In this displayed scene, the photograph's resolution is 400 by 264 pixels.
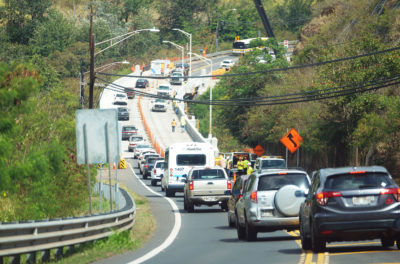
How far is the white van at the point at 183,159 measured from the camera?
40.2 m

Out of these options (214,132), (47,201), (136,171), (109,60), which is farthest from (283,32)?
(47,201)

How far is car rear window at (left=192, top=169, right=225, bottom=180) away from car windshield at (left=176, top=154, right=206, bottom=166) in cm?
778

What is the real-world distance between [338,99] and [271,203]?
25022 millimetres

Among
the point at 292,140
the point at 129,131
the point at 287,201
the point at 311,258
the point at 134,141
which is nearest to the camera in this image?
the point at 311,258

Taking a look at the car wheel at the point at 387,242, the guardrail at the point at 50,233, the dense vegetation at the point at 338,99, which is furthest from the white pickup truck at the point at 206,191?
the car wheel at the point at 387,242

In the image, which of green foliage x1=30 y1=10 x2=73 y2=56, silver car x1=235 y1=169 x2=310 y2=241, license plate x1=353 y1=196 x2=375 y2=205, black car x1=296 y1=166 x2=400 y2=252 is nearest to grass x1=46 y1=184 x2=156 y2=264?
silver car x1=235 y1=169 x2=310 y2=241

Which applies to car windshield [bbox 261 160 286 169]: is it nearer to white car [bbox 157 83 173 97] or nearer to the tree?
white car [bbox 157 83 173 97]

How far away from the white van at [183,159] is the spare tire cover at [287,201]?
68.0ft

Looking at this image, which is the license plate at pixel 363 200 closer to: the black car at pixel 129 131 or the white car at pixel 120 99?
the black car at pixel 129 131

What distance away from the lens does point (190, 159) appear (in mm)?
40469

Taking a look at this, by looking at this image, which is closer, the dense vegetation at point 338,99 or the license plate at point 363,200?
the license plate at point 363,200

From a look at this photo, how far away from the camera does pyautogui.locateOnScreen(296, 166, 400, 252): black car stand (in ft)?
51.6

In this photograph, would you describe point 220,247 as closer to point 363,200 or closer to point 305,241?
point 305,241

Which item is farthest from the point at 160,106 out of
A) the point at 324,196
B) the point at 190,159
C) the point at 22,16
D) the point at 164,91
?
the point at 324,196
